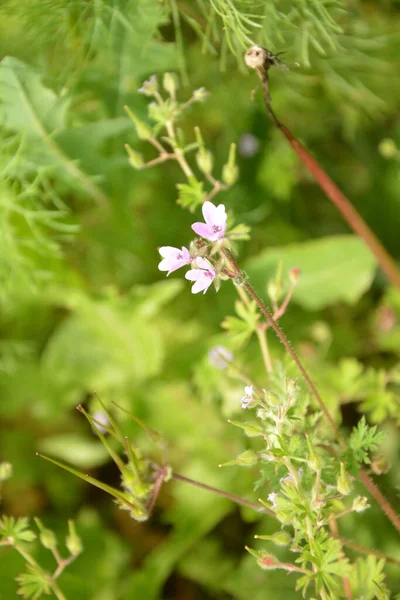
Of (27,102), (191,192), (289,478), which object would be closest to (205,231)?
(191,192)

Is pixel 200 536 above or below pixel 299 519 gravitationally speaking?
below

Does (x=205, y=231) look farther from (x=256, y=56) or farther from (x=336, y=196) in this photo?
(x=336, y=196)

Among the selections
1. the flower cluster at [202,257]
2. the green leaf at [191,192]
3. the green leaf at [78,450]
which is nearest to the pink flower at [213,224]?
the flower cluster at [202,257]

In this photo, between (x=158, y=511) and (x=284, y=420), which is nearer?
(x=284, y=420)

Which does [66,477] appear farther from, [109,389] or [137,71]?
[137,71]

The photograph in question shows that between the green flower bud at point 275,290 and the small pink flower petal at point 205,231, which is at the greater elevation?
the small pink flower petal at point 205,231

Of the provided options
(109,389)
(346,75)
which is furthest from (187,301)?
(346,75)

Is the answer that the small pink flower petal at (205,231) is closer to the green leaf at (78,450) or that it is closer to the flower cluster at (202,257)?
the flower cluster at (202,257)
